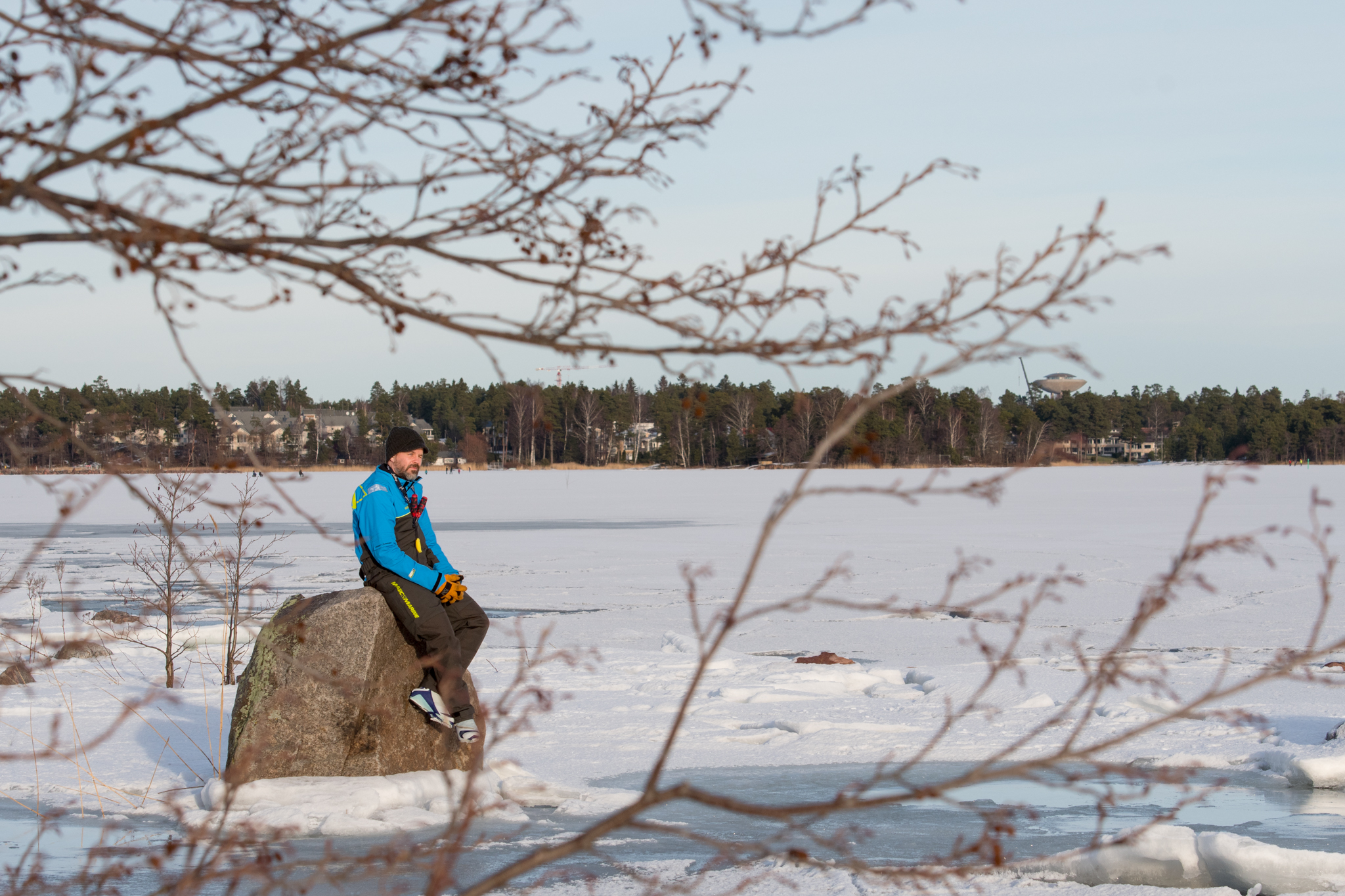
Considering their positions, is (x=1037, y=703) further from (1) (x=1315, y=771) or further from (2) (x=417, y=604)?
(2) (x=417, y=604)

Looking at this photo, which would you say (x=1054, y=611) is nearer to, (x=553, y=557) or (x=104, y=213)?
(x=553, y=557)

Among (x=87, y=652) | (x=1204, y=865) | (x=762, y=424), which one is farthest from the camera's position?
(x=762, y=424)

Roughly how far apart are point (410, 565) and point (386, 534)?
199mm

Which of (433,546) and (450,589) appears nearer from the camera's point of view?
(450,589)

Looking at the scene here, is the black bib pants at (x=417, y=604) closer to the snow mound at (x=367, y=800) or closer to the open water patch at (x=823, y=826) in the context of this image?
the snow mound at (x=367, y=800)

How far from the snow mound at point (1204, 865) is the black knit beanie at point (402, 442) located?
3.49 metres

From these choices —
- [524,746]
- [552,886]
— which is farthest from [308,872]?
[524,746]

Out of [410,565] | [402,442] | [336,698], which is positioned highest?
[402,442]

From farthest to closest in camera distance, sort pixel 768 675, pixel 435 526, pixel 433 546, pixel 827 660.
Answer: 1. pixel 435 526
2. pixel 827 660
3. pixel 768 675
4. pixel 433 546

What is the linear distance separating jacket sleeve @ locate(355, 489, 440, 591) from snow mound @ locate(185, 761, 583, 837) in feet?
3.43

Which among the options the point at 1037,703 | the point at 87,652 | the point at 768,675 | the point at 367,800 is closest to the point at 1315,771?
the point at 1037,703

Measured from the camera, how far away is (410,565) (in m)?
5.82

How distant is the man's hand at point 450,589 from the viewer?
5.87 meters

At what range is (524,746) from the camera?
22.6 feet
